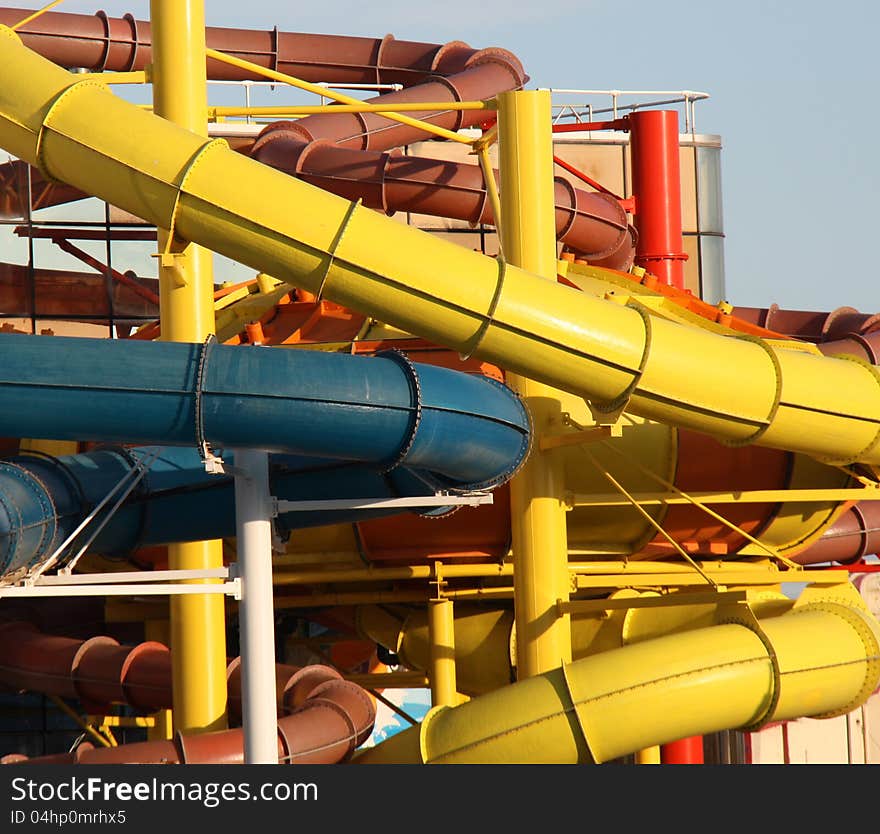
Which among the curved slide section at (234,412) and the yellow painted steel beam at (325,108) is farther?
the yellow painted steel beam at (325,108)

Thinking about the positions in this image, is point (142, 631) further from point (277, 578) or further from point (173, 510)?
point (173, 510)

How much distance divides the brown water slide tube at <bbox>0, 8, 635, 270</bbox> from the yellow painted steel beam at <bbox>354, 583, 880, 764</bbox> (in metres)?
9.23

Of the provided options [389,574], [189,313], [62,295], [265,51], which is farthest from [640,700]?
[265,51]

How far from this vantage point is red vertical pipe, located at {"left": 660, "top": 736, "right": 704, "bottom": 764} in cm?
2045

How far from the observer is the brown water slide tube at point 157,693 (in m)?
13.2

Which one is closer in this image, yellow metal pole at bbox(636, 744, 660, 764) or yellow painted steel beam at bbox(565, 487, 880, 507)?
yellow painted steel beam at bbox(565, 487, 880, 507)

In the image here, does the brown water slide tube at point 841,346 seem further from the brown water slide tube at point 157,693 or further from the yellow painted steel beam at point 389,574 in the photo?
the brown water slide tube at point 157,693

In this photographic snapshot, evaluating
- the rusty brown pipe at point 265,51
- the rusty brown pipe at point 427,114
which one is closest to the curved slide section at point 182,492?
the rusty brown pipe at point 427,114

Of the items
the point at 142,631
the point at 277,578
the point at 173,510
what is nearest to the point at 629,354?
the point at 173,510

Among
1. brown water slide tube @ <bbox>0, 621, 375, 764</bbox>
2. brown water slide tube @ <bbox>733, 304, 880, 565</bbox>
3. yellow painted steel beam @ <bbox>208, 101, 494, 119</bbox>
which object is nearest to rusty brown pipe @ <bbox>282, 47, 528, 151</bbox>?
brown water slide tube @ <bbox>733, 304, 880, 565</bbox>

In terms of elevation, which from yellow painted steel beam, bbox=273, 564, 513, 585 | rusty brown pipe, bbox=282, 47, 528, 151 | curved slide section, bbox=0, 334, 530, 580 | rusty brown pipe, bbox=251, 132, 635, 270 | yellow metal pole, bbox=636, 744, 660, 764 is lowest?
yellow metal pole, bbox=636, 744, 660, 764

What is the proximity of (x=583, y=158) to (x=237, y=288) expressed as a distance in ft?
36.2

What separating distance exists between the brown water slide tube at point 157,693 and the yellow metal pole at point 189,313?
30.2 inches

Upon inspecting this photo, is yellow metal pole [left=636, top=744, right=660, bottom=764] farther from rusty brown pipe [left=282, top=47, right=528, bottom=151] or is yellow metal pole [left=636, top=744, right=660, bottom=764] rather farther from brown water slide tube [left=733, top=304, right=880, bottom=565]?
rusty brown pipe [left=282, top=47, right=528, bottom=151]
